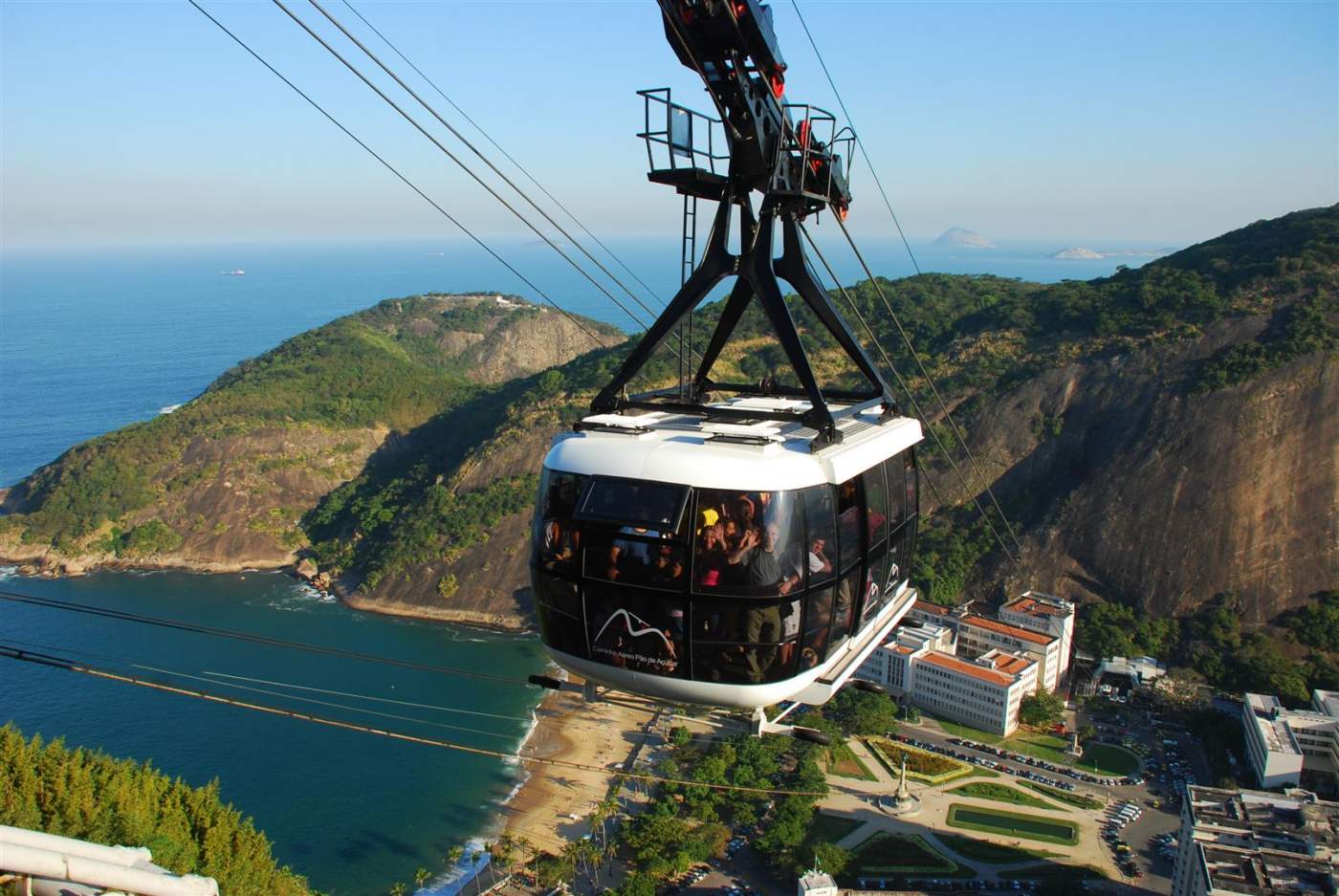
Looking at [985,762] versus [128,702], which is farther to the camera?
[128,702]

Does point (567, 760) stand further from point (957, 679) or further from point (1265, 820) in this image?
point (1265, 820)

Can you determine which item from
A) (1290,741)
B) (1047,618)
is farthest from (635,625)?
(1047,618)

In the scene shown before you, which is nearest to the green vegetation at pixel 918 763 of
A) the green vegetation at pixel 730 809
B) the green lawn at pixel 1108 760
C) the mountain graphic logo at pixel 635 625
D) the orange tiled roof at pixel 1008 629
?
the green vegetation at pixel 730 809

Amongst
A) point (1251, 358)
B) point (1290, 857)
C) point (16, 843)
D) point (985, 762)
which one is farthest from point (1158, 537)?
point (16, 843)

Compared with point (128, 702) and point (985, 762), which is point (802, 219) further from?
point (128, 702)

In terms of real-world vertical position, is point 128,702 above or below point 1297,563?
below

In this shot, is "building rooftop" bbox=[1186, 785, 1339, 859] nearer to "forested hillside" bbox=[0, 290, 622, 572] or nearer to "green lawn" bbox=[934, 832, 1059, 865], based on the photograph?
"green lawn" bbox=[934, 832, 1059, 865]

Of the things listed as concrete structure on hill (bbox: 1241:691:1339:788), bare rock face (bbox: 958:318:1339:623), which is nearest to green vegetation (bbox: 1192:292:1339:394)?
Answer: bare rock face (bbox: 958:318:1339:623)
